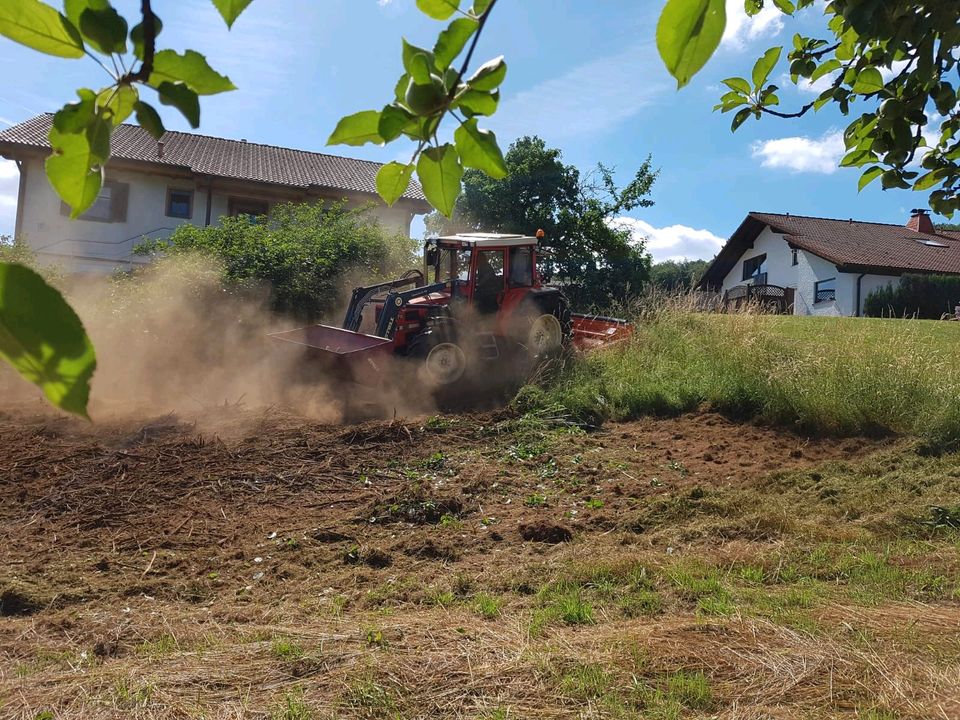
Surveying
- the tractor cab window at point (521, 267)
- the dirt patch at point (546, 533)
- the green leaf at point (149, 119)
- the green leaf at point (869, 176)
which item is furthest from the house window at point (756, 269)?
the green leaf at point (149, 119)

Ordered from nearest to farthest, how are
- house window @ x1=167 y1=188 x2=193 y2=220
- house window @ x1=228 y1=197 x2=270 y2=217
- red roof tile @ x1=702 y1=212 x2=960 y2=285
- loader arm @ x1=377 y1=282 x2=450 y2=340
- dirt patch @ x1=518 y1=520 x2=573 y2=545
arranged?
dirt patch @ x1=518 y1=520 x2=573 y2=545 < loader arm @ x1=377 y1=282 x2=450 y2=340 < house window @ x1=167 y1=188 x2=193 y2=220 < house window @ x1=228 y1=197 x2=270 y2=217 < red roof tile @ x1=702 y1=212 x2=960 y2=285

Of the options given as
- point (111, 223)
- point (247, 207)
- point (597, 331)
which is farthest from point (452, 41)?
point (247, 207)

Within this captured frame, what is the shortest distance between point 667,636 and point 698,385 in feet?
21.2

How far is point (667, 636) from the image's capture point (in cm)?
332

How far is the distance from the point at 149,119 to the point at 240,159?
73.0 feet

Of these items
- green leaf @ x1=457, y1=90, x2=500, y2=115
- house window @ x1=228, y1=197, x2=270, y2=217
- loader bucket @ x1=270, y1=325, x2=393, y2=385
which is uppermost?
house window @ x1=228, y1=197, x2=270, y2=217

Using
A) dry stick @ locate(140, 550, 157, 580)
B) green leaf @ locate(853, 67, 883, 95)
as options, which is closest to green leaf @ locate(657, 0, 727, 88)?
green leaf @ locate(853, 67, 883, 95)

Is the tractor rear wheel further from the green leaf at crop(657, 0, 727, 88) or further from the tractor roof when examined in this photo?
the green leaf at crop(657, 0, 727, 88)

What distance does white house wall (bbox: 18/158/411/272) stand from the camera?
1728 cm

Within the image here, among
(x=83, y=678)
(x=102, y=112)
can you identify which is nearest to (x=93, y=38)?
(x=102, y=112)

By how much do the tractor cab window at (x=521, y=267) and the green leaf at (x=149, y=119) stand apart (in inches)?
402

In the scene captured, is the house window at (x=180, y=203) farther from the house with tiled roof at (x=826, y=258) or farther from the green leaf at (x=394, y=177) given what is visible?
the green leaf at (x=394, y=177)

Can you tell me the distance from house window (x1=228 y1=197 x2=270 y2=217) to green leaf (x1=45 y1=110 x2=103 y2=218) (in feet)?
66.5

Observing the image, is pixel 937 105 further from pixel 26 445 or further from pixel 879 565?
pixel 26 445
